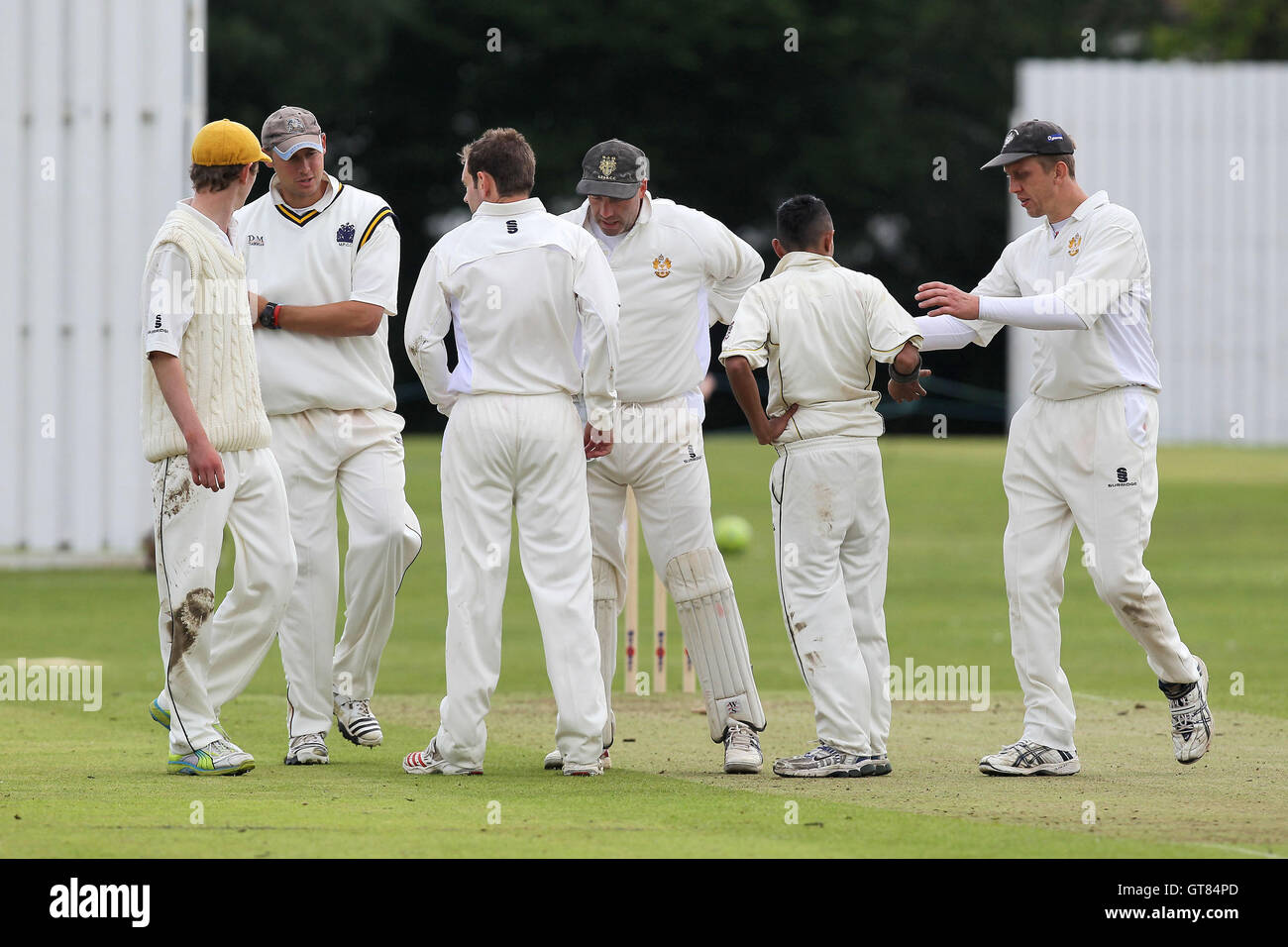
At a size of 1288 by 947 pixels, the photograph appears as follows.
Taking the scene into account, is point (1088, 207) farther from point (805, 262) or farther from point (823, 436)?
point (823, 436)

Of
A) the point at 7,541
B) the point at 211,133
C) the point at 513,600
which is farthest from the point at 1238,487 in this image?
the point at 211,133

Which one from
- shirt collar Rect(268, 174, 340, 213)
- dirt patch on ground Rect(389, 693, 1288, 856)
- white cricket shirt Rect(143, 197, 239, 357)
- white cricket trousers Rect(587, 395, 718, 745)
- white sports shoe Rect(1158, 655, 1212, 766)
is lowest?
dirt patch on ground Rect(389, 693, 1288, 856)

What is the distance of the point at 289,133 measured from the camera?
7.51 metres

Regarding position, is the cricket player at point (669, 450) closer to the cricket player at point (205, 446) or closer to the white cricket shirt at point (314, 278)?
the white cricket shirt at point (314, 278)

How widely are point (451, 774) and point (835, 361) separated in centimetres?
202

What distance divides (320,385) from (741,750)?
2.10 metres

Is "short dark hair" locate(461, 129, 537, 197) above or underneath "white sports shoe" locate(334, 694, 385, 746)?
above

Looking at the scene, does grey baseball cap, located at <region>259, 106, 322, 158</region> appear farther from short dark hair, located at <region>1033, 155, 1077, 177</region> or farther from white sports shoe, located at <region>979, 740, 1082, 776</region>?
white sports shoe, located at <region>979, 740, 1082, 776</region>

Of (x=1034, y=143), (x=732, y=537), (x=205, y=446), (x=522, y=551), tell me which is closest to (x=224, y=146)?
(x=205, y=446)

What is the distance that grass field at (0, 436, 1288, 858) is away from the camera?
5.71 meters

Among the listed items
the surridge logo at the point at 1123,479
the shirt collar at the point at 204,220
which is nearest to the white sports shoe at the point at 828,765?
the surridge logo at the point at 1123,479

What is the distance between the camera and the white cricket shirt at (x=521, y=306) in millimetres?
7027

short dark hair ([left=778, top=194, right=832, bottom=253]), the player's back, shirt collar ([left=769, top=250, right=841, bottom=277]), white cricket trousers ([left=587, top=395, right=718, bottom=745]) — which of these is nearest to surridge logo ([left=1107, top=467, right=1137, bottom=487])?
shirt collar ([left=769, top=250, right=841, bottom=277])

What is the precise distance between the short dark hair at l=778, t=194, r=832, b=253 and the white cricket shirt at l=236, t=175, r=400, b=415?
4.86ft
